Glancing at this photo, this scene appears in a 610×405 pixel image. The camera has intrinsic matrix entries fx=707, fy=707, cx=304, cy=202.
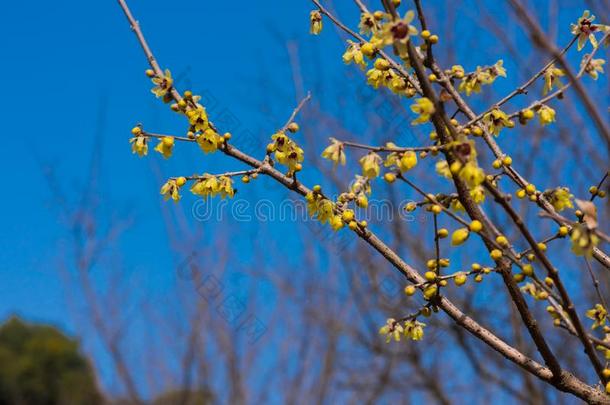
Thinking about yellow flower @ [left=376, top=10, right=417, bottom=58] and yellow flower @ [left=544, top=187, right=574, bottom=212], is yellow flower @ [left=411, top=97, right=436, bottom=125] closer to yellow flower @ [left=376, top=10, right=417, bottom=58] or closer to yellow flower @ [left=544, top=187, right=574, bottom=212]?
yellow flower @ [left=376, top=10, right=417, bottom=58]

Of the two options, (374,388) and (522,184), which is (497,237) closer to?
(522,184)

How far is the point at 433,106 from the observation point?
199 cm

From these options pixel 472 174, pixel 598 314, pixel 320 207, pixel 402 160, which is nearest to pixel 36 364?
pixel 320 207

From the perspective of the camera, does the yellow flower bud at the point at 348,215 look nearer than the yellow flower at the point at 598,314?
Yes

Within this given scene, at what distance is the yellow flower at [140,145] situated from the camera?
8.96 ft

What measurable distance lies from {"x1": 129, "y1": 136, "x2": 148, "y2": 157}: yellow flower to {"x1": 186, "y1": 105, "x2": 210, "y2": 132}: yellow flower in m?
0.29

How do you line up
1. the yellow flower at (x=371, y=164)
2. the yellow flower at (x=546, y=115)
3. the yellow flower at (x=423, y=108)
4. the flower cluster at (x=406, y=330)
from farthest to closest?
the flower cluster at (x=406, y=330), the yellow flower at (x=546, y=115), the yellow flower at (x=371, y=164), the yellow flower at (x=423, y=108)

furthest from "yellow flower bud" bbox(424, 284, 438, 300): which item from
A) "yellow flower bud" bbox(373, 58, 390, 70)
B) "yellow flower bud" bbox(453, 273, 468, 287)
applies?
"yellow flower bud" bbox(373, 58, 390, 70)

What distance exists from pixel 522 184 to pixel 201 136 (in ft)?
3.77

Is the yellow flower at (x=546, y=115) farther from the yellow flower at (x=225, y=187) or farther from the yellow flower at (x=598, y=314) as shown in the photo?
the yellow flower at (x=225, y=187)

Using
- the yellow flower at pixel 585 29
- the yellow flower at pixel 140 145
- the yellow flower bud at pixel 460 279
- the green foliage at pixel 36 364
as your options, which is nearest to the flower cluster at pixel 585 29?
the yellow flower at pixel 585 29

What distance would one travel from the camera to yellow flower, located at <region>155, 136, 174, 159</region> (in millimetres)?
2658

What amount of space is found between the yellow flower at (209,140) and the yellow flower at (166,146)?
0.15 metres

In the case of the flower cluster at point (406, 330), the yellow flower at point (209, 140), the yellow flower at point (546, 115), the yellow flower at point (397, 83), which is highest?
the yellow flower at point (397, 83)
